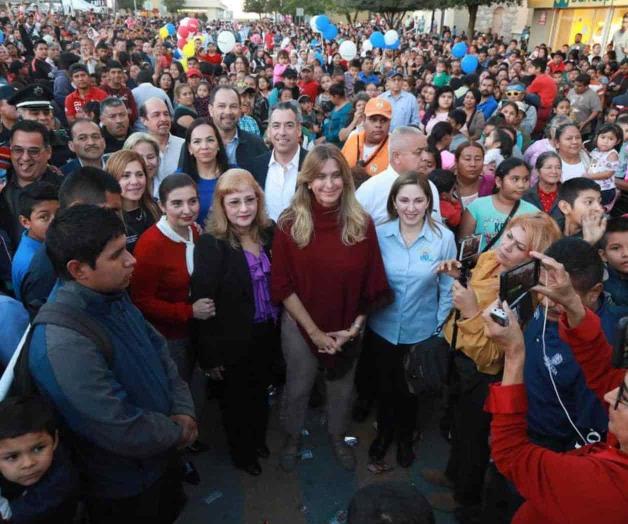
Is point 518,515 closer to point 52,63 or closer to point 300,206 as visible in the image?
point 300,206

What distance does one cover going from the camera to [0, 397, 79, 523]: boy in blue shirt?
167 cm

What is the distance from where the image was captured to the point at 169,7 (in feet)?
233

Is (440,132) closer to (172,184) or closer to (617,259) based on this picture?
(617,259)

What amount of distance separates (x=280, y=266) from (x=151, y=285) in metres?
0.73

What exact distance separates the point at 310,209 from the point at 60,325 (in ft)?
5.07

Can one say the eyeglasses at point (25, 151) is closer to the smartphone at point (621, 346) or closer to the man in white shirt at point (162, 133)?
the man in white shirt at point (162, 133)

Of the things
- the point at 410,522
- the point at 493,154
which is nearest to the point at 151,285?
the point at 410,522

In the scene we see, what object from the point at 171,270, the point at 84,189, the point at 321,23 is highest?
the point at 321,23

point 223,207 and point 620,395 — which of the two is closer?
A: point 620,395

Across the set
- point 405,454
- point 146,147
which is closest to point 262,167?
point 146,147

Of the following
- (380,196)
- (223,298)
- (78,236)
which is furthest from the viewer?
(380,196)

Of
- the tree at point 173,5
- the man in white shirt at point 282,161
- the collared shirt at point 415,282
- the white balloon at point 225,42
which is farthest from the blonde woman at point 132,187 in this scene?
the tree at point 173,5

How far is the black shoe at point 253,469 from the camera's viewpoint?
3143 mm

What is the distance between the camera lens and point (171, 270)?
283 centimetres
